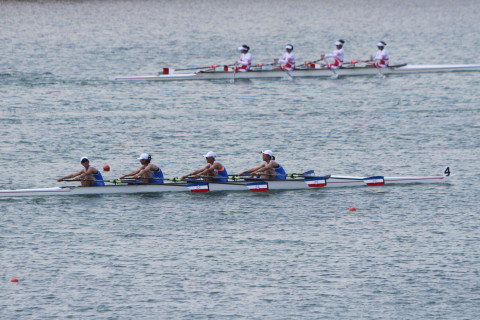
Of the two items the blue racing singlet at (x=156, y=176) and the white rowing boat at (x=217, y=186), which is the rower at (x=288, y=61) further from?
the blue racing singlet at (x=156, y=176)

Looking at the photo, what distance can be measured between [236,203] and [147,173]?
12.3 ft

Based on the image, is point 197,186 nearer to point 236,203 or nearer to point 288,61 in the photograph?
point 236,203

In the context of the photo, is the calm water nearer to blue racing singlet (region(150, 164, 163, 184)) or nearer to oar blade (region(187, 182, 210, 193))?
oar blade (region(187, 182, 210, 193))

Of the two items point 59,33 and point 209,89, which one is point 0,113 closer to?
point 209,89

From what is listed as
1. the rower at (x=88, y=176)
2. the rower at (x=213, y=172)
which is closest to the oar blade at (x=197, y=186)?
the rower at (x=213, y=172)

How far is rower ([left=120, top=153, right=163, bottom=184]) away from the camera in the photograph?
1313 inches

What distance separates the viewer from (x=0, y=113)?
49969 millimetres

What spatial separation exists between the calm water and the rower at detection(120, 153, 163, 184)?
0.79 metres

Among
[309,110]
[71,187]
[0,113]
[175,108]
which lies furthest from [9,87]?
[71,187]

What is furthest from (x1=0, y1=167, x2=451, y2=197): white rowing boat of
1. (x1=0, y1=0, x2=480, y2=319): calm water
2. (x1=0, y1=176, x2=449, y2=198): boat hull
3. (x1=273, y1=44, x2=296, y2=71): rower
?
(x1=273, y1=44, x2=296, y2=71): rower

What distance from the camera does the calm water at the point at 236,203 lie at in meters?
24.9

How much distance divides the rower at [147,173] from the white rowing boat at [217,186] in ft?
0.79

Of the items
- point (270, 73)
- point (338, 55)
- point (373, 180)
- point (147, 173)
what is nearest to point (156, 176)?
point (147, 173)

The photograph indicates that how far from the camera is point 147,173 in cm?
3366
